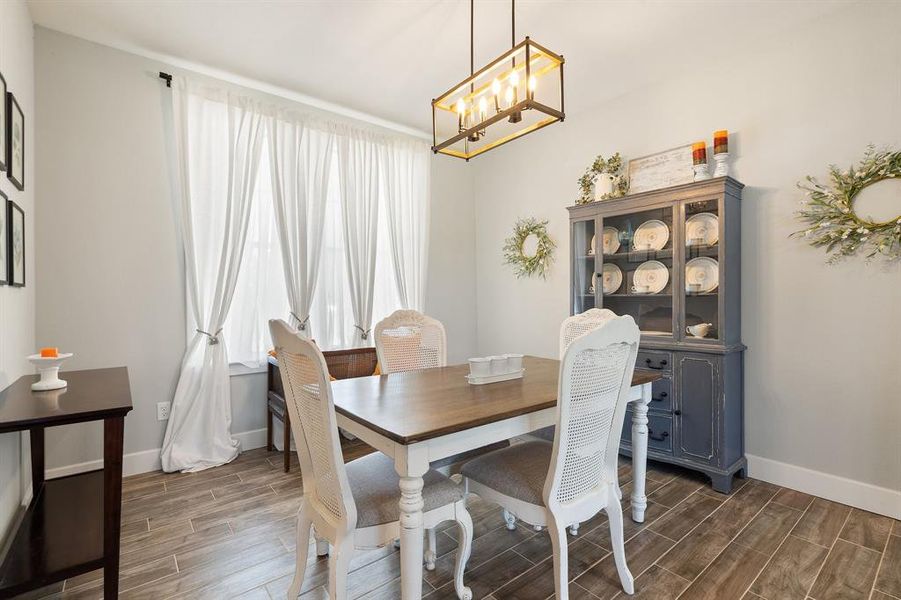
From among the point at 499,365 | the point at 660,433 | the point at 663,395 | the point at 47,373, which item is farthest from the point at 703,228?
the point at 47,373

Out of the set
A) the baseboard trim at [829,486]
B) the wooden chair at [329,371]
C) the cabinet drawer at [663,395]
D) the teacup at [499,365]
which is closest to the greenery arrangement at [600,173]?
the cabinet drawer at [663,395]

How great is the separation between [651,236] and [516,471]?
6.97 ft

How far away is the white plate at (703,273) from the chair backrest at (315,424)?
2.46 m

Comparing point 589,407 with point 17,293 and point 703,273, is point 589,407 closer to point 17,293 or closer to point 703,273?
point 703,273

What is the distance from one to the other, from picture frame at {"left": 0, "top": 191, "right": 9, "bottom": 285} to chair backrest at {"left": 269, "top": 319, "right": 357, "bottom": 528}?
4.22 feet

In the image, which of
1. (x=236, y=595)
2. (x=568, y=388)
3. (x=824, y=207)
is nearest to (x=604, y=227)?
(x=824, y=207)

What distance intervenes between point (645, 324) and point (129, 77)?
3847 millimetres

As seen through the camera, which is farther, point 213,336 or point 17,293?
point 213,336

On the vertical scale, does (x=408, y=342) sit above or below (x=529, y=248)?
below

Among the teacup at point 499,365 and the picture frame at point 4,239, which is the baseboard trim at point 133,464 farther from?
the teacup at point 499,365

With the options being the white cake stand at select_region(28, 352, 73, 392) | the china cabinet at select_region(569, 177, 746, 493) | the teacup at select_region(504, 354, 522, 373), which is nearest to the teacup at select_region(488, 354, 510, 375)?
the teacup at select_region(504, 354, 522, 373)

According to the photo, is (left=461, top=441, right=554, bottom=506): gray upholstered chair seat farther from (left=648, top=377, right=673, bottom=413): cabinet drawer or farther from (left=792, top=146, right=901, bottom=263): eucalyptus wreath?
(left=792, top=146, right=901, bottom=263): eucalyptus wreath

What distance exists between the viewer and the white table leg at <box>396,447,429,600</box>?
1277 millimetres

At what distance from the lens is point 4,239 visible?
5.86ft
